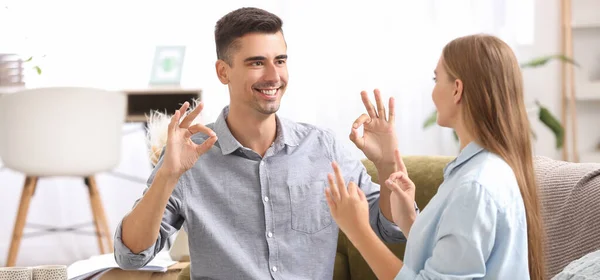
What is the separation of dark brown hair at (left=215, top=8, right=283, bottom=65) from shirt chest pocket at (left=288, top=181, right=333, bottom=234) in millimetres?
342

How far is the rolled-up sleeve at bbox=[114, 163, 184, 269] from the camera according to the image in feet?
5.80

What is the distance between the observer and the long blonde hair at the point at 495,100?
130 centimetres

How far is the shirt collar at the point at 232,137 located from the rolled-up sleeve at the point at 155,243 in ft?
0.42

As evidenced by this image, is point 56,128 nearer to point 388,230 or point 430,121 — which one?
point 430,121

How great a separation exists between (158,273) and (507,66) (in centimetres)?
136

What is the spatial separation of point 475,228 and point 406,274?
0.15 m

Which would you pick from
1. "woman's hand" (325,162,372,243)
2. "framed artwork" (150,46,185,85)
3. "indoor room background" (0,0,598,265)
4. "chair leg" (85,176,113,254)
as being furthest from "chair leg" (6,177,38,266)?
"woman's hand" (325,162,372,243)

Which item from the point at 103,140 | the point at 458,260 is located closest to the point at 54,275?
the point at 458,260

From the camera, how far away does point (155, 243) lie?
180 cm

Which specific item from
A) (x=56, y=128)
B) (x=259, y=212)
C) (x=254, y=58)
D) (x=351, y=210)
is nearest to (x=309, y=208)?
(x=259, y=212)

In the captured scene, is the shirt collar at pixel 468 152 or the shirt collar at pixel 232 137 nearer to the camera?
the shirt collar at pixel 468 152

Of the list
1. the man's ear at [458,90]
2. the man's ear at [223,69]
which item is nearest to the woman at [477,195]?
the man's ear at [458,90]

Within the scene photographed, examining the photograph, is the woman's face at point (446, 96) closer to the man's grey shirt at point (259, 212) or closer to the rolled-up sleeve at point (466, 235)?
the rolled-up sleeve at point (466, 235)

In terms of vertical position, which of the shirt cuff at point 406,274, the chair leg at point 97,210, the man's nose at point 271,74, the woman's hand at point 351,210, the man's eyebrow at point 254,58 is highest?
the man's eyebrow at point 254,58
